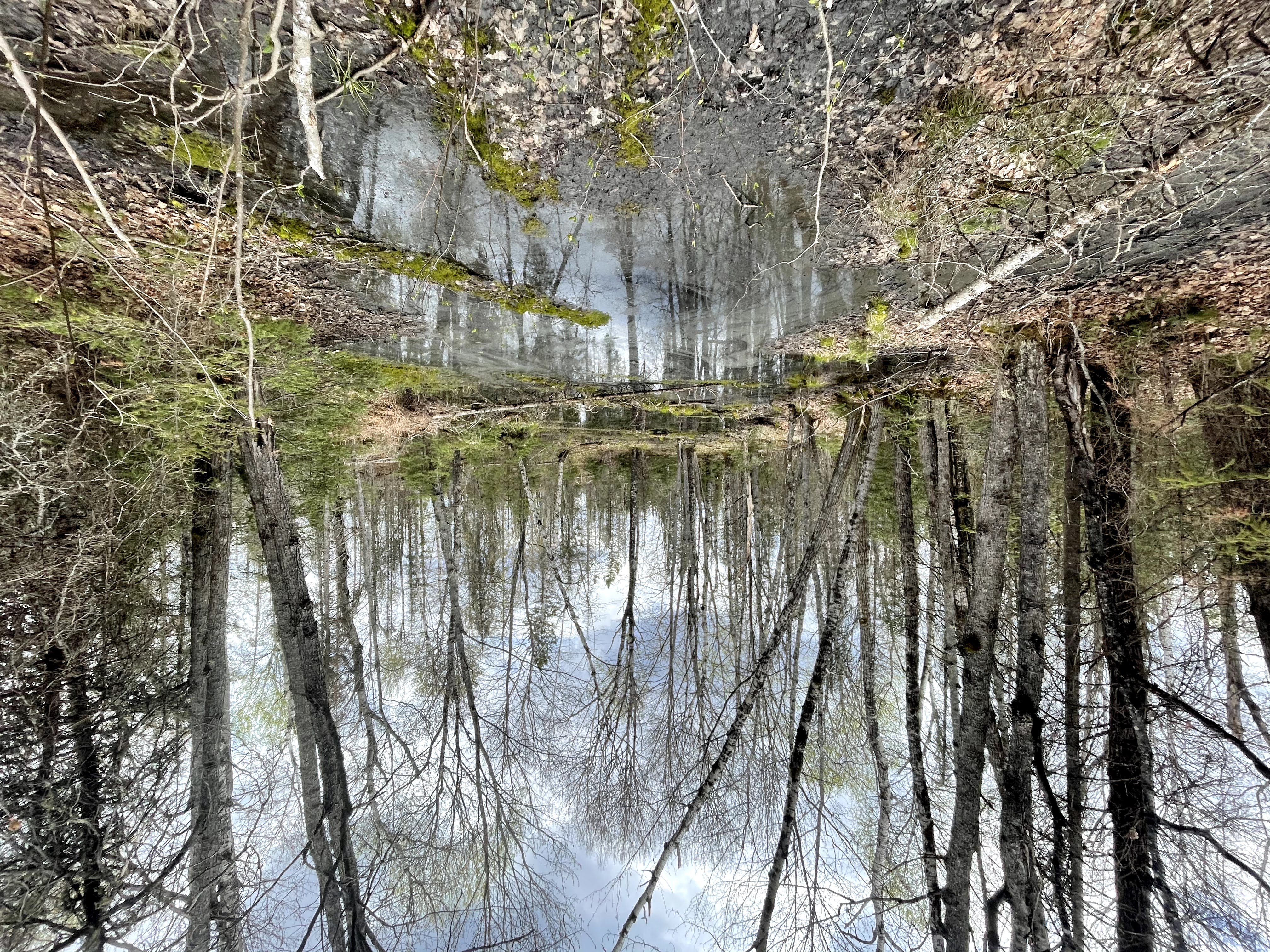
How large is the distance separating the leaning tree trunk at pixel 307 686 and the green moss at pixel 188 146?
2.23m

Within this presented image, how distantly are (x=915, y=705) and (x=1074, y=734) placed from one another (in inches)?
55.6

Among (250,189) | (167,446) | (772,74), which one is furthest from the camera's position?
(167,446)

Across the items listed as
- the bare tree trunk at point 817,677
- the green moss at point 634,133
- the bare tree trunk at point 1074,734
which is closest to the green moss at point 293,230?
the green moss at point 634,133

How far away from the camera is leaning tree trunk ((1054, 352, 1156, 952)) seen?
372cm

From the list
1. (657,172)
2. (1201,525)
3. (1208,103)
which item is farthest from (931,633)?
(657,172)

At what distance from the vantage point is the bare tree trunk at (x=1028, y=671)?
140 inches

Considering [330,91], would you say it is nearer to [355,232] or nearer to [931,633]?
[355,232]

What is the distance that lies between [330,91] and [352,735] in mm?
8819

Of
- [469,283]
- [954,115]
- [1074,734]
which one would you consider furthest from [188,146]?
[1074,734]

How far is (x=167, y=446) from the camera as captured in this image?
403cm

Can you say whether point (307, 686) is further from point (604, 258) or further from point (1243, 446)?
point (1243, 446)

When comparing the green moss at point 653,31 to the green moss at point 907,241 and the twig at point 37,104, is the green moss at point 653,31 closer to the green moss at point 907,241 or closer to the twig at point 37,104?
the green moss at point 907,241

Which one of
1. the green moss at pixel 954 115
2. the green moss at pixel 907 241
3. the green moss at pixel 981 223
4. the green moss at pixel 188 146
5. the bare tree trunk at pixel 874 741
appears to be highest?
the green moss at pixel 954 115

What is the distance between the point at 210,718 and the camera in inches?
201
